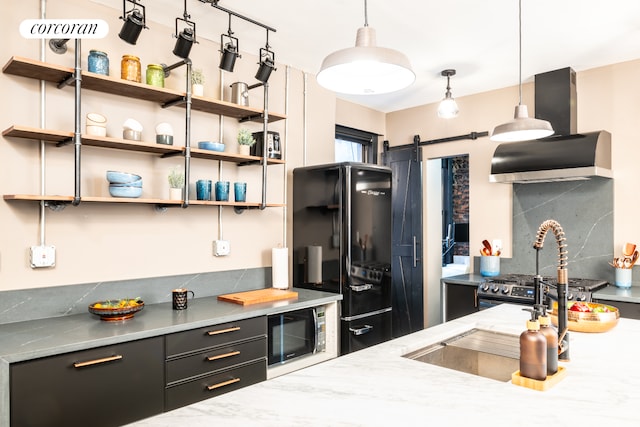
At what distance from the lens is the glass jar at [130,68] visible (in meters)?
2.52

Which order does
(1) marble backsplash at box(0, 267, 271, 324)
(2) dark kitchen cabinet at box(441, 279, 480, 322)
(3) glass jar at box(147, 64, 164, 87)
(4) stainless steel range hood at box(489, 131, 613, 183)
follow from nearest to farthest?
(1) marble backsplash at box(0, 267, 271, 324), (3) glass jar at box(147, 64, 164, 87), (4) stainless steel range hood at box(489, 131, 613, 183), (2) dark kitchen cabinet at box(441, 279, 480, 322)

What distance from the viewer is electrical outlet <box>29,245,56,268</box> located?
7.62 feet

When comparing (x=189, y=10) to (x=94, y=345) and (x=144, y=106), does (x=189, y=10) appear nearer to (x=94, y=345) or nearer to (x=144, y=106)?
(x=144, y=106)

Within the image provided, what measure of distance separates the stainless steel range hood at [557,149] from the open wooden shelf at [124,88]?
6.45 ft

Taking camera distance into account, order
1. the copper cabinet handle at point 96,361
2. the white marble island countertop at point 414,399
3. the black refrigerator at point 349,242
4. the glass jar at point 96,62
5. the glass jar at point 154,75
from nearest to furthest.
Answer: the white marble island countertop at point 414,399
the copper cabinet handle at point 96,361
the glass jar at point 96,62
the glass jar at point 154,75
the black refrigerator at point 349,242

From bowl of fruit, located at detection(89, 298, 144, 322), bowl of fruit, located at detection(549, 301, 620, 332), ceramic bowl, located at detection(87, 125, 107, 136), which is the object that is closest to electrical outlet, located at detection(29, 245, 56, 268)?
bowl of fruit, located at detection(89, 298, 144, 322)

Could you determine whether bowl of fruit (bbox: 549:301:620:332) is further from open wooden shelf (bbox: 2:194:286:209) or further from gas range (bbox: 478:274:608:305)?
open wooden shelf (bbox: 2:194:286:209)

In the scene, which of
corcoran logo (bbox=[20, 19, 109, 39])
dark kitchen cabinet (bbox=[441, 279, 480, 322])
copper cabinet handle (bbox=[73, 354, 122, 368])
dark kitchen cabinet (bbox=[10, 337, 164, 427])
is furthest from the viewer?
dark kitchen cabinet (bbox=[441, 279, 480, 322])

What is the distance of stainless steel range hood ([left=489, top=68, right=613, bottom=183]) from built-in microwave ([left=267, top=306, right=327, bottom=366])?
199cm

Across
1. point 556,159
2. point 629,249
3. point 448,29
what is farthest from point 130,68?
point 629,249

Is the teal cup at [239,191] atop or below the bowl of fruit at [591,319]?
atop

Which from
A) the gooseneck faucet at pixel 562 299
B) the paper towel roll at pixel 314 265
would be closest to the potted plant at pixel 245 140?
the paper towel roll at pixel 314 265

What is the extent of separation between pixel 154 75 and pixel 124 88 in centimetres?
20

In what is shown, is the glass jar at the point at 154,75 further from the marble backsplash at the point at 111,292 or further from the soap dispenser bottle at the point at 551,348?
the soap dispenser bottle at the point at 551,348
